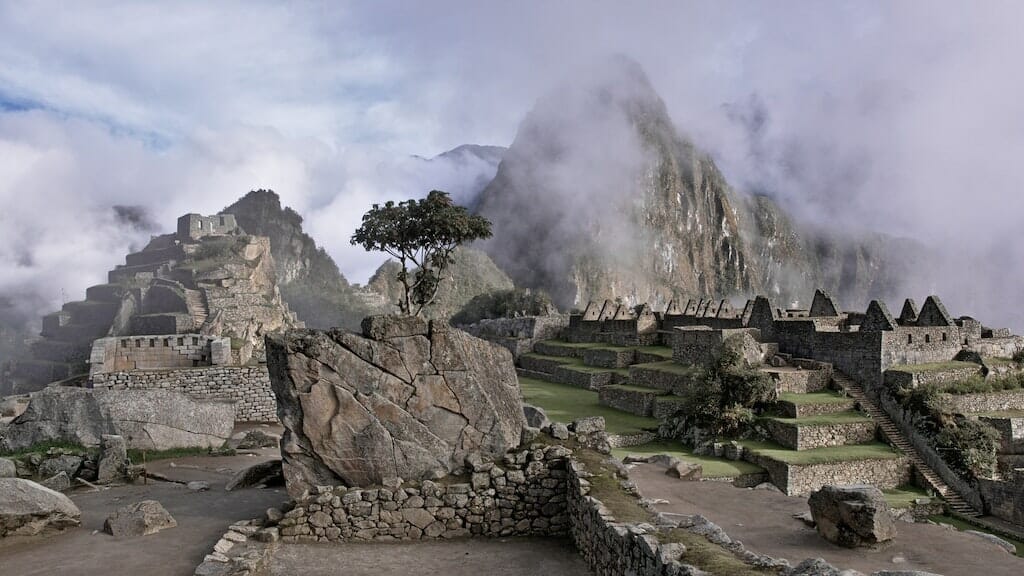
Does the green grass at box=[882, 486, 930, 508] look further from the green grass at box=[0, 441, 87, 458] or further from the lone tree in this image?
the green grass at box=[0, 441, 87, 458]

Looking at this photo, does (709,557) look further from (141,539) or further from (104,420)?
(104,420)

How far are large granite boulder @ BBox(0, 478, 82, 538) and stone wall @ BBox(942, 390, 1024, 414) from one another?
25.1 meters

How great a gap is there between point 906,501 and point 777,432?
166 inches

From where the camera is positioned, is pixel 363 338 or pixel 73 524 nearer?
pixel 73 524

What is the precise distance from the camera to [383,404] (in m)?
11.5

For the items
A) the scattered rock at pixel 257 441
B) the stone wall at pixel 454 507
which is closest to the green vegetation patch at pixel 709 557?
the stone wall at pixel 454 507

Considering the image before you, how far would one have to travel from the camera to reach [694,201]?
196 metres

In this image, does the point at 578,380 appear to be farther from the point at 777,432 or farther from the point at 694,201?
the point at 694,201

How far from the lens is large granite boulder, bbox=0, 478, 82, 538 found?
10375 mm

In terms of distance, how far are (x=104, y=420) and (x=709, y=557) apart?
1473cm

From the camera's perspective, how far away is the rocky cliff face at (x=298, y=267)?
62.4 metres

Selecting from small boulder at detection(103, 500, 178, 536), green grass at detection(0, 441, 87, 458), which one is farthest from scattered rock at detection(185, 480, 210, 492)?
green grass at detection(0, 441, 87, 458)

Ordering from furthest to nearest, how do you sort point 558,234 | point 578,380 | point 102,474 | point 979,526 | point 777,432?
point 558,234 < point 578,380 < point 777,432 < point 979,526 < point 102,474

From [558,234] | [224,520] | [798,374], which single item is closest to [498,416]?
[224,520]
